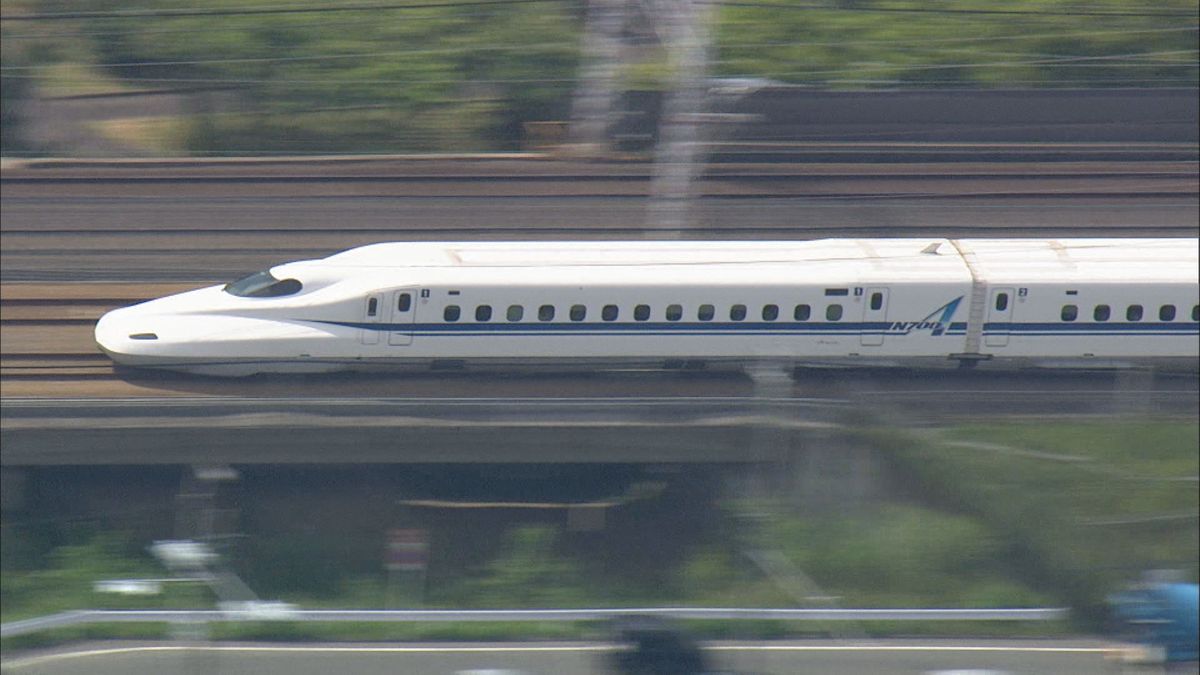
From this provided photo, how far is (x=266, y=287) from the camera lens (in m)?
10.6

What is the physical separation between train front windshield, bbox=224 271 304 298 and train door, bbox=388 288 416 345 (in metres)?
0.77

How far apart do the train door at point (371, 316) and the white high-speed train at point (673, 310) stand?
0.02 m

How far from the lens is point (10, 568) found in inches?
396

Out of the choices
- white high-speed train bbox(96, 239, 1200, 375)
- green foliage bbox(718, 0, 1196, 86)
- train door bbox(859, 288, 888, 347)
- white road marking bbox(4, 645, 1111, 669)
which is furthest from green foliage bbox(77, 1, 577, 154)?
white road marking bbox(4, 645, 1111, 669)

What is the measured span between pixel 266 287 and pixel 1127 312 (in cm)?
698

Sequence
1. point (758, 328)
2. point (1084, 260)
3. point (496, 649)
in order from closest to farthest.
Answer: point (496, 649) → point (758, 328) → point (1084, 260)

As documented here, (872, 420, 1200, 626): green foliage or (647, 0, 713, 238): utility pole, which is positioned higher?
(647, 0, 713, 238): utility pole

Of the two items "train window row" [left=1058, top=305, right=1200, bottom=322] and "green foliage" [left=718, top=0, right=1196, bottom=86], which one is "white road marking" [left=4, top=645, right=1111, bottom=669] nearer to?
"train window row" [left=1058, top=305, right=1200, bottom=322]

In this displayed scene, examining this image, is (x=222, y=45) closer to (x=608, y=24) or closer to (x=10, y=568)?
(x=608, y=24)

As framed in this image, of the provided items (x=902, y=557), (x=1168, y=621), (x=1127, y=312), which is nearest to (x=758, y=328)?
(x=902, y=557)

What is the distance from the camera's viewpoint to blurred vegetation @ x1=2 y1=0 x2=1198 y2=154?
54.4ft

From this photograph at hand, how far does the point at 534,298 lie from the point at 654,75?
6.08 m

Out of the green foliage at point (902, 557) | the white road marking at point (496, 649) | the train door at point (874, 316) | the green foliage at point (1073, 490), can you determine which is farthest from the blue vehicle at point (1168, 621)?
the train door at point (874, 316)

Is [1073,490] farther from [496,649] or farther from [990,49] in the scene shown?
[990,49]
